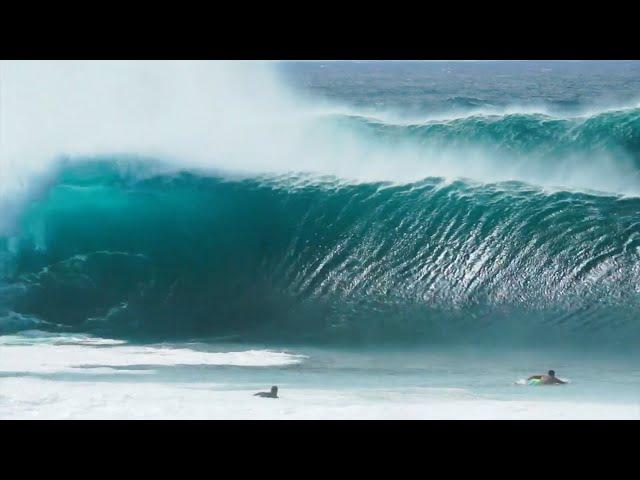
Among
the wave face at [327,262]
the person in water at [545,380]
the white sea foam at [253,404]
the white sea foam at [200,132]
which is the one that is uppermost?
the white sea foam at [200,132]

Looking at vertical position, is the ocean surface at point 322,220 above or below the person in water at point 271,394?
above

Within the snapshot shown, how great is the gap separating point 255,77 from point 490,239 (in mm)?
2974

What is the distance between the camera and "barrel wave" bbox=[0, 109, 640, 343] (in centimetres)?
1120

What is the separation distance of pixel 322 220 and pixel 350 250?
45 centimetres

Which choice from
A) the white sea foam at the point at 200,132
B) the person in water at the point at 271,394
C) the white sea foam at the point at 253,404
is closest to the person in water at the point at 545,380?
the white sea foam at the point at 253,404

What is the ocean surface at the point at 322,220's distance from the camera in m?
11.0

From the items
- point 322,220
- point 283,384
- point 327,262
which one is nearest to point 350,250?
point 327,262

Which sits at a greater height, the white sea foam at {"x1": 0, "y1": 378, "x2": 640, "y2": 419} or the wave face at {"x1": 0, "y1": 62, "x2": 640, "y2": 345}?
the wave face at {"x1": 0, "y1": 62, "x2": 640, "y2": 345}

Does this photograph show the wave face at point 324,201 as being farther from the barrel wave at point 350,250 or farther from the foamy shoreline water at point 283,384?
the foamy shoreline water at point 283,384

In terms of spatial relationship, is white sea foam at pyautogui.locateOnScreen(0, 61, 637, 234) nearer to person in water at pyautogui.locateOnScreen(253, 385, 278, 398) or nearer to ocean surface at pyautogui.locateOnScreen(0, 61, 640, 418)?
ocean surface at pyautogui.locateOnScreen(0, 61, 640, 418)

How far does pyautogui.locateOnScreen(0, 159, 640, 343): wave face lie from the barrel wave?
0.01 m

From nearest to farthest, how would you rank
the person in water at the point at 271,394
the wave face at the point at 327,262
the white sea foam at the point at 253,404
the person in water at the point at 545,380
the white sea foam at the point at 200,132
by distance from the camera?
the white sea foam at the point at 253,404 → the person in water at the point at 271,394 → the person in water at the point at 545,380 → the wave face at the point at 327,262 → the white sea foam at the point at 200,132

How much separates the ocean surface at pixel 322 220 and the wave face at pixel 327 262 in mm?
22

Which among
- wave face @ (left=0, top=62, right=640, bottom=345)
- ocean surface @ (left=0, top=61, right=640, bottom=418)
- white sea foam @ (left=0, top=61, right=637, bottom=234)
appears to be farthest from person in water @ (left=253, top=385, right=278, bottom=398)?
white sea foam @ (left=0, top=61, right=637, bottom=234)
